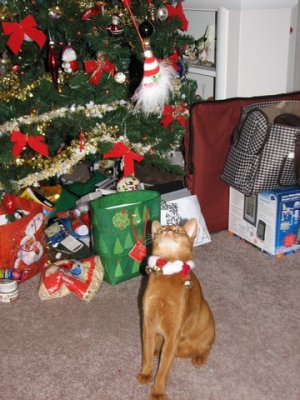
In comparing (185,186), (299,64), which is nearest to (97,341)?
(185,186)

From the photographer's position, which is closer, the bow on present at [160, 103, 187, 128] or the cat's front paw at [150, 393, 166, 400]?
the cat's front paw at [150, 393, 166, 400]

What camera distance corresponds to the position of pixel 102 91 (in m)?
1.79

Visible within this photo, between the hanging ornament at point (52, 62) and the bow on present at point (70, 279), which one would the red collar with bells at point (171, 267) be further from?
the hanging ornament at point (52, 62)

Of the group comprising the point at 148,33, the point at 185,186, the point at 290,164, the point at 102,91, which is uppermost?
the point at 148,33

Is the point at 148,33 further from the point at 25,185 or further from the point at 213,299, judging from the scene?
the point at 213,299

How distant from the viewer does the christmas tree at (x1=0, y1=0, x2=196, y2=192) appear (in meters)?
1.62

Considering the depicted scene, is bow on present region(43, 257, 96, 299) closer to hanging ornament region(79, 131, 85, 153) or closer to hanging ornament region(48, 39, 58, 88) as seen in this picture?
hanging ornament region(79, 131, 85, 153)

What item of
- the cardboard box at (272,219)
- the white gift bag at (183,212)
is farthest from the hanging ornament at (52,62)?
the cardboard box at (272,219)

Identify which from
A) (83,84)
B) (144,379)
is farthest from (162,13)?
(144,379)

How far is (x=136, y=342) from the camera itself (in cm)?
143

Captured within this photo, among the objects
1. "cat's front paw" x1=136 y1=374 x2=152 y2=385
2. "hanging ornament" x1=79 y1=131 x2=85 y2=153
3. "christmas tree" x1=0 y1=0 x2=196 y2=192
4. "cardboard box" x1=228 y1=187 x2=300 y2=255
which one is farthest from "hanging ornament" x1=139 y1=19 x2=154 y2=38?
"cat's front paw" x1=136 y1=374 x2=152 y2=385

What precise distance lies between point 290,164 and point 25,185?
0.97 meters

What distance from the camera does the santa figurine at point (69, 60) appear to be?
1664mm

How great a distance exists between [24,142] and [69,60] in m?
0.32
